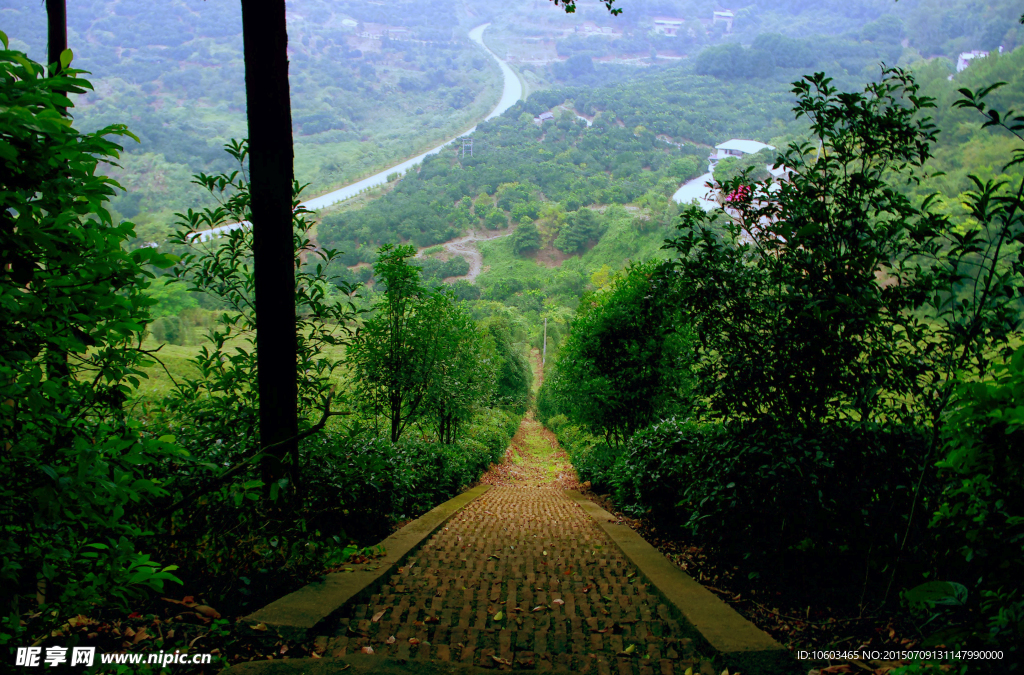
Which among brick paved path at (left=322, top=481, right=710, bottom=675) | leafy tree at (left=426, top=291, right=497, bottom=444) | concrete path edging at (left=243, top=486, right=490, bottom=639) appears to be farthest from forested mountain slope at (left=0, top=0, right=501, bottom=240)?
brick paved path at (left=322, top=481, right=710, bottom=675)

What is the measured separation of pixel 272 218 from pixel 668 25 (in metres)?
178

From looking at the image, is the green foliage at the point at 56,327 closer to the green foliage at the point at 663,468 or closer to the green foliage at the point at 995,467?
the green foliage at the point at 995,467

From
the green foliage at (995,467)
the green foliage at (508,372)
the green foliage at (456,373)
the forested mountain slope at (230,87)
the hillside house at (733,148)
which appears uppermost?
the forested mountain slope at (230,87)

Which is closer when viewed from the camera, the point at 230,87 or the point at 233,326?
the point at 233,326

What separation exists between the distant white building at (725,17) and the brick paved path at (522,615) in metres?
171

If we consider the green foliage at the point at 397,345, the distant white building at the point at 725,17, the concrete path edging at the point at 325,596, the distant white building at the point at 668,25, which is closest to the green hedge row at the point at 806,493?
the concrete path edging at the point at 325,596

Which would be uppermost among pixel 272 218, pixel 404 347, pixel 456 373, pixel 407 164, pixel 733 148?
pixel 407 164

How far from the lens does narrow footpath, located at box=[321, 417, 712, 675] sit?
288cm

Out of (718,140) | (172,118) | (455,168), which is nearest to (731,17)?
(718,140)

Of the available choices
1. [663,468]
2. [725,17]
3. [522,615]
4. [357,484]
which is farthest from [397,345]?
[725,17]

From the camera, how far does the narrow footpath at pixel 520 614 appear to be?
288cm

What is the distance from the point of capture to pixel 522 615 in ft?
11.7

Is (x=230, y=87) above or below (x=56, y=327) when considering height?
above

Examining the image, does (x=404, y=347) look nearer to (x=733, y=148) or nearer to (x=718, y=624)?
(x=718, y=624)
